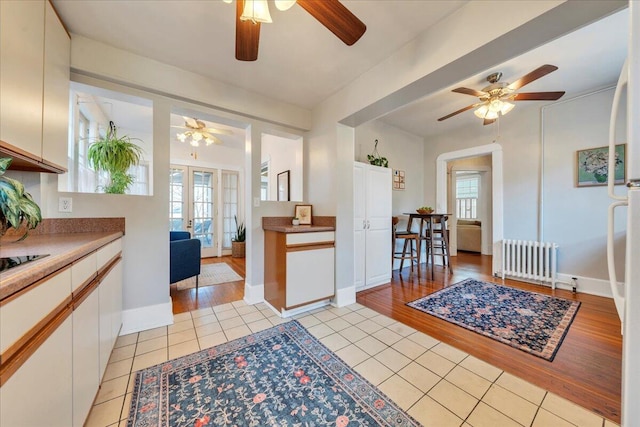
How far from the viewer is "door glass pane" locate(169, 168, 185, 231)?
4.91 meters

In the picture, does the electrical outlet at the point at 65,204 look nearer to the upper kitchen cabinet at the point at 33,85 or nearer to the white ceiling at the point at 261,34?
the upper kitchen cabinet at the point at 33,85

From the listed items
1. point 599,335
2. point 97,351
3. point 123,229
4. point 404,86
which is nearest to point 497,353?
point 599,335

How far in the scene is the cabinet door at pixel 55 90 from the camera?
1446 millimetres

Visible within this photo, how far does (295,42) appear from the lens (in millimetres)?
1896

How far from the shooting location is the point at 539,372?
1.55 m

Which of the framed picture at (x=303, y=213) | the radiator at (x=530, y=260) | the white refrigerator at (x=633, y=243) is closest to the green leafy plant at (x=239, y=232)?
the framed picture at (x=303, y=213)

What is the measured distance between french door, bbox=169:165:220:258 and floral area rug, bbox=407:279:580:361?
14.8 feet

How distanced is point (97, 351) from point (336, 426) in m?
1.34

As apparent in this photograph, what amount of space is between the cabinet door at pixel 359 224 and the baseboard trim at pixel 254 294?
122 cm

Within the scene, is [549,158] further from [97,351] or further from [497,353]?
[97,351]

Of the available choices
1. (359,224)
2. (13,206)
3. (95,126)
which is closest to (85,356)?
(13,206)

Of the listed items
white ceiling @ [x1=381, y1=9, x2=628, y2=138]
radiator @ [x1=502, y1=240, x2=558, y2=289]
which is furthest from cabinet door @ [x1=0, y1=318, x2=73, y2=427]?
radiator @ [x1=502, y1=240, x2=558, y2=289]

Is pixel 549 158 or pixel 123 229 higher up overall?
pixel 549 158

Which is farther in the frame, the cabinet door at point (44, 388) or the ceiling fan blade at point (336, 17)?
the ceiling fan blade at point (336, 17)
